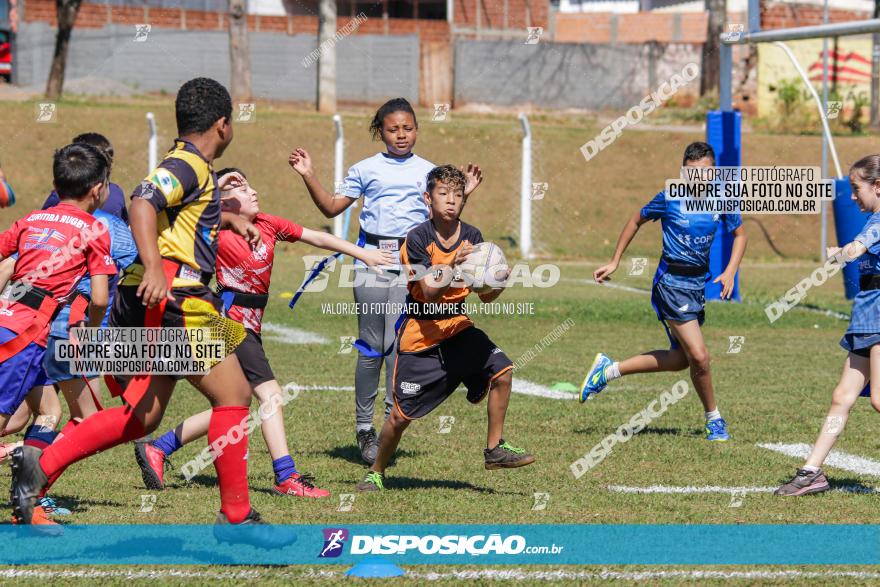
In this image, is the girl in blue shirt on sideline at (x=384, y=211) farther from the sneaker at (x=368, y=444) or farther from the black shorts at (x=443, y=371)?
the black shorts at (x=443, y=371)

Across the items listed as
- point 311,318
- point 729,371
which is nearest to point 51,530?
point 729,371

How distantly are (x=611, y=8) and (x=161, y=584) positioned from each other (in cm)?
5350

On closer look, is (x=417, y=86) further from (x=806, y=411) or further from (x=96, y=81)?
(x=806, y=411)

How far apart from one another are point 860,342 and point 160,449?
3990mm

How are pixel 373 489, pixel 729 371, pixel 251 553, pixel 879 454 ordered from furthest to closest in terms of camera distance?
1. pixel 729 371
2. pixel 879 454
3. pixel 373 489
4. pixel 251 553

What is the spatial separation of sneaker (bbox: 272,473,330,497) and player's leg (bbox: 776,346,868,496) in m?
2.52

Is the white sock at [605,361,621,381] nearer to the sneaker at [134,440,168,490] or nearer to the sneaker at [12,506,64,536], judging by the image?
the sneaker at [134,440,168,490]

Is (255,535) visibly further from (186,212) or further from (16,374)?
(16,374)

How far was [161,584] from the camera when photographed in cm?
497

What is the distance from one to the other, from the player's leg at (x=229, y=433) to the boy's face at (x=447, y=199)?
5.43 ft

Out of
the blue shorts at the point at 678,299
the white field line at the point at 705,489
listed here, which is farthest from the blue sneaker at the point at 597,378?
the white field line at the point at 705,489

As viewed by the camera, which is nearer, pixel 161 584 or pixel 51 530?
pixel 161 584

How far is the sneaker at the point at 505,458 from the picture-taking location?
22.3ft

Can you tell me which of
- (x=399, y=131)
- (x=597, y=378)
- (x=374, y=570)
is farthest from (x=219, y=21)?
(x=374, y=570)
